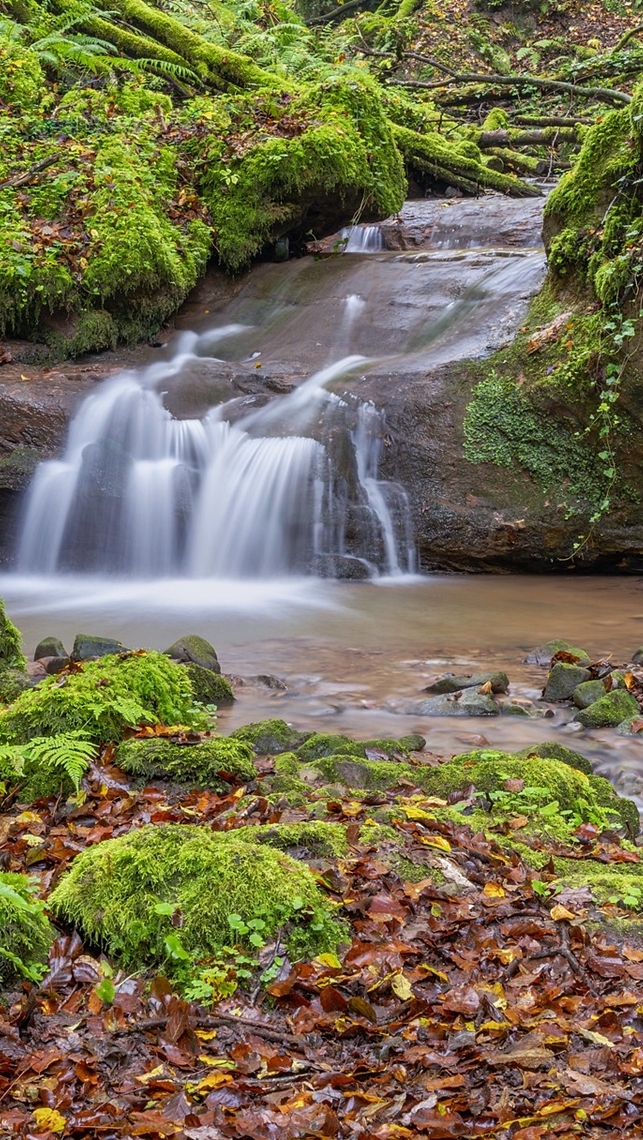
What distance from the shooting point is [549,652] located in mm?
7516

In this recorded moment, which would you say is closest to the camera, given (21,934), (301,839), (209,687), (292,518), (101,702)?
(21,934)

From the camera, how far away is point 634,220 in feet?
32.8

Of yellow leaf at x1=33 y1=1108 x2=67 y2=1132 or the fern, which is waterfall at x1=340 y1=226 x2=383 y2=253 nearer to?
the fern

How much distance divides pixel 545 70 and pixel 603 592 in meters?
19.4

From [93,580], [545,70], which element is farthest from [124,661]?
[545,70]

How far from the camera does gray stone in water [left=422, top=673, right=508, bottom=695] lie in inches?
265

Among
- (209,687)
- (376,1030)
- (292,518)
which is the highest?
(292,518)

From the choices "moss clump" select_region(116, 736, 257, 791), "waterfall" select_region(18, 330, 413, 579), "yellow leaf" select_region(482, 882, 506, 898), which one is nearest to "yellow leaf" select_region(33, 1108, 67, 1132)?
"yellow leaf" select_region(482, 882, 506, 898)

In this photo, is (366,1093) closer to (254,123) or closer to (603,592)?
(603,592)

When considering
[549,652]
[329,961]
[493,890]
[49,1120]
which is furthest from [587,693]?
[49,1120]

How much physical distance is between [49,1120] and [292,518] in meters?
8.82

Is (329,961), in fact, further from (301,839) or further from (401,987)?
(301,839)

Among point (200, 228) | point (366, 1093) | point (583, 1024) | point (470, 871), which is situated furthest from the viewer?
point (200, 228)

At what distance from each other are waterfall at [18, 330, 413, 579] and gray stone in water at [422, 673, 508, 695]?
4.00 meters
